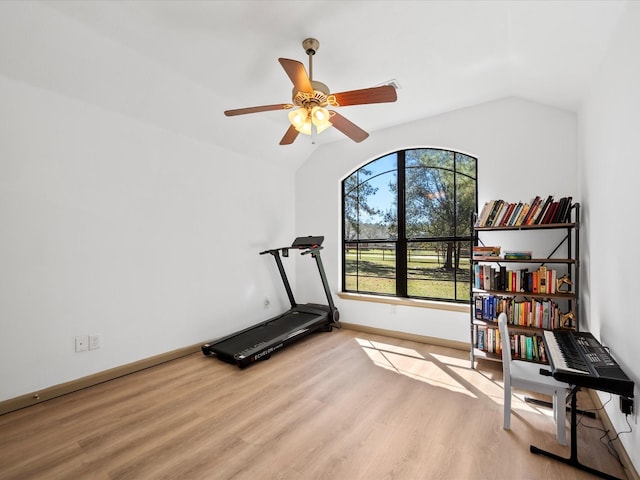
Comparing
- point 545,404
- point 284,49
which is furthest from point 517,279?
point 284,49

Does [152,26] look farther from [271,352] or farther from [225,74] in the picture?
[271,352]

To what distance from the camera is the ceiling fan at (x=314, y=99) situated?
2016 millimetres

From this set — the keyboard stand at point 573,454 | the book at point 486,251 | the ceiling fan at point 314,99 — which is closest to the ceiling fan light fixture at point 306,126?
the ceiling fan at point 314,99

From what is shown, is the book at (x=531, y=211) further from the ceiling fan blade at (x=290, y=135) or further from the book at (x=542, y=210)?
the ceiling fan blade at (x=290, y=135)

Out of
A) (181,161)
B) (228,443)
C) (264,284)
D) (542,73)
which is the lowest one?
(228,443)

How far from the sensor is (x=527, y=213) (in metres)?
2.82

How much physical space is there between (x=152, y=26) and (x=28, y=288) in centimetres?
218

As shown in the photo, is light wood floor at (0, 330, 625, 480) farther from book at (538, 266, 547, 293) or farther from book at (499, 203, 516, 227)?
book at (499, 203, 516, 227)

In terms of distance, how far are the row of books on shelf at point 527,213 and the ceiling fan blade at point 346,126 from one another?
1.50 metres

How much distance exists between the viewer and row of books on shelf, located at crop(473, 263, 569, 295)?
8.95 feet

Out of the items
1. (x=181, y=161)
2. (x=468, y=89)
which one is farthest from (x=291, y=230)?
(x=468, y=89)

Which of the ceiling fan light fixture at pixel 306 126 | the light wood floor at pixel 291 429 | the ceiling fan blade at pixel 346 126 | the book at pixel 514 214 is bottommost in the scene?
the light wood floor at pixel 291 429

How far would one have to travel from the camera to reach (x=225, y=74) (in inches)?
109

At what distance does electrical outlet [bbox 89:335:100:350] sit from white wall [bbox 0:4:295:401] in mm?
54
